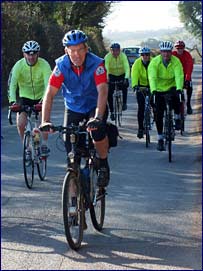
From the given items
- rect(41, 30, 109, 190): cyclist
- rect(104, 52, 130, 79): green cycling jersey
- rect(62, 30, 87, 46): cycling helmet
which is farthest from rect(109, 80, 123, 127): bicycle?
rect(62, 30, 87, 46): cycling helmet

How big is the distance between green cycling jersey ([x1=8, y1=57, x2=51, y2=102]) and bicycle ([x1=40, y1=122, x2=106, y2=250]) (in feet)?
2.50

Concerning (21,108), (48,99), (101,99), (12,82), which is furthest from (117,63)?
(101,99)

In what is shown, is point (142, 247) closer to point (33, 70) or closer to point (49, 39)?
point (33, 70)

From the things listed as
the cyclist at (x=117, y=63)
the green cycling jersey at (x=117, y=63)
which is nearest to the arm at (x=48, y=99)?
the cyclist at (x=117, y=63)

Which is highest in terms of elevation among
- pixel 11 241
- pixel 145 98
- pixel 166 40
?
pixel 166 40

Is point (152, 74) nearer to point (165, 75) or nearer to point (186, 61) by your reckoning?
point (165, 75)

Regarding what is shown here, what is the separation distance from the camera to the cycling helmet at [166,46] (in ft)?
34.3

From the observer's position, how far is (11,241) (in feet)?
25.5

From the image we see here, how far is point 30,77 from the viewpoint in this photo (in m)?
7.89

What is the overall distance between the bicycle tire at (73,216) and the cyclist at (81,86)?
1.34ft

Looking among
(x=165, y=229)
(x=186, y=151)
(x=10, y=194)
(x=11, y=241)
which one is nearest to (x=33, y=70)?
(x=11, y=241)

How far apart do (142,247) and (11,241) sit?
4.64 feet

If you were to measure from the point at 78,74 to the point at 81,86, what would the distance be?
124 millimetres

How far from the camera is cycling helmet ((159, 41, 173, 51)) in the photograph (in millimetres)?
10453
